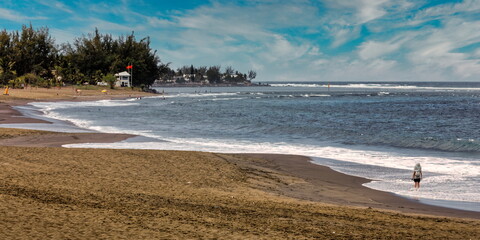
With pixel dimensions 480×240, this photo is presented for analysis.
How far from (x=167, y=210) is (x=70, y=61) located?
12615 cm

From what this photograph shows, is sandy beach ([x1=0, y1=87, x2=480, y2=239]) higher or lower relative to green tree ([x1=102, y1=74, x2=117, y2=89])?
lower

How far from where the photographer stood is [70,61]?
408 feet

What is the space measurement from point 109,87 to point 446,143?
10135 centimetres

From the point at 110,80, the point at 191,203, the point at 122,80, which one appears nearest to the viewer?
the point at 191,203

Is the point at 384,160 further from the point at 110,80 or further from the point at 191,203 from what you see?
the point at 110,80

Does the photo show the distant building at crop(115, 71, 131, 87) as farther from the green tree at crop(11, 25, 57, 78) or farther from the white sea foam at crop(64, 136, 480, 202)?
the white sea foam at crop(64, 136, 480, 202)

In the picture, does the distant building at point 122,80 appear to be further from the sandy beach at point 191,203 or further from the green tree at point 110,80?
the sandy beach at point 191,203

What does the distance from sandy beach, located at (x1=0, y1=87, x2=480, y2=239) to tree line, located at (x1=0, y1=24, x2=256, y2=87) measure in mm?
85925

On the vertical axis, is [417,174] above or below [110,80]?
below

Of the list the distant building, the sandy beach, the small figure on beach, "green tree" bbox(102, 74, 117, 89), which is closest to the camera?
the sandy beach

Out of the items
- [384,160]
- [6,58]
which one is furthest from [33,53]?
[384,160]

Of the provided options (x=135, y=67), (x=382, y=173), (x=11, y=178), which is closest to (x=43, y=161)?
(x=11, y=178)

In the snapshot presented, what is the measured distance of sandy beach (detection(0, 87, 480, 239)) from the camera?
7.52m

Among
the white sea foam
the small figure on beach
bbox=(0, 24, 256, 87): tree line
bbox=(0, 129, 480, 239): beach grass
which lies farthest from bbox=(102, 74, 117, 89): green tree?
the small figure on beach
